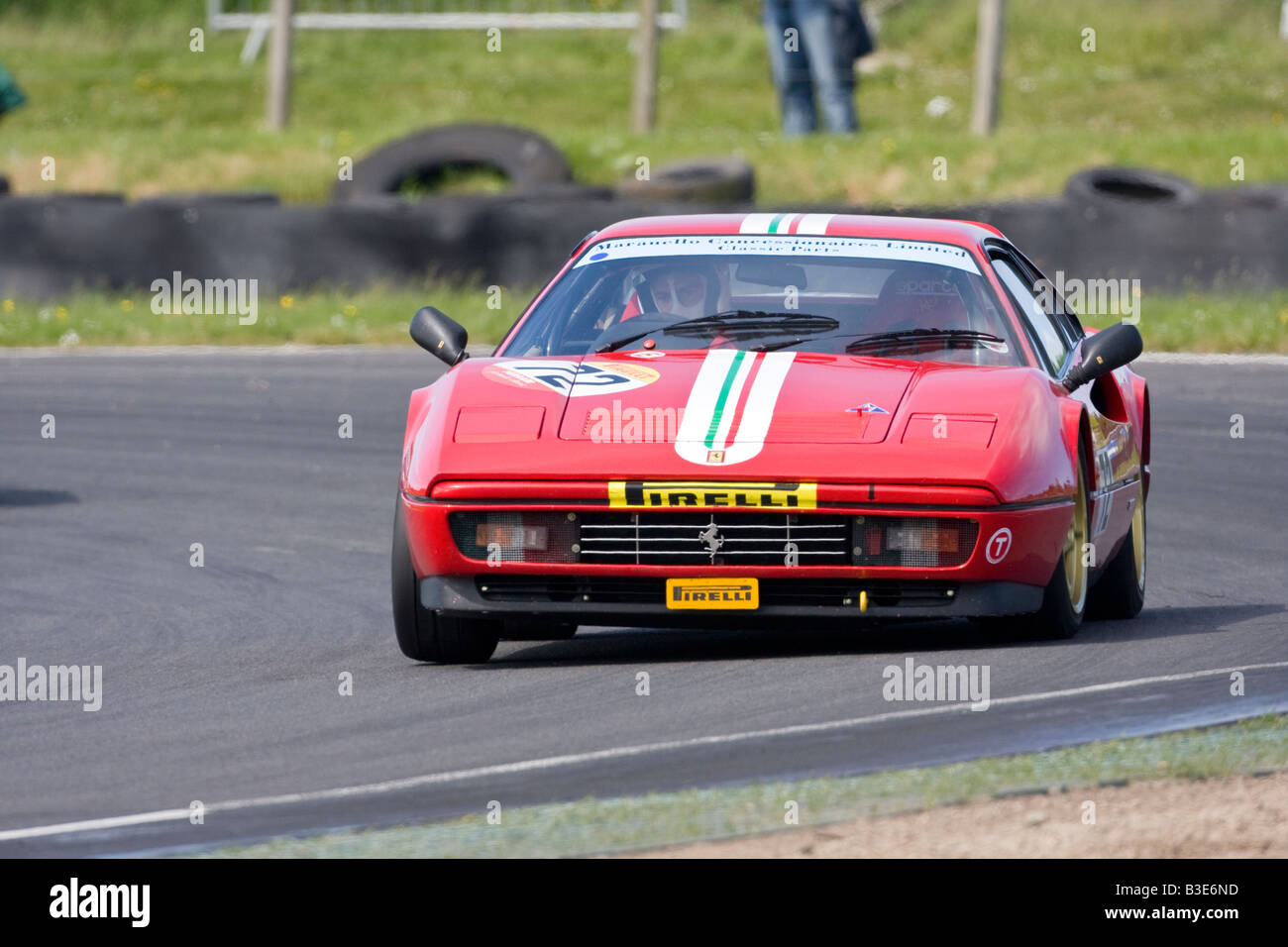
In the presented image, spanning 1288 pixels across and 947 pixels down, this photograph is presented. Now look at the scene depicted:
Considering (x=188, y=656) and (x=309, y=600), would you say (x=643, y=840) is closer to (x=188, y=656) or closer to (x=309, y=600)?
(x=188, y=656)

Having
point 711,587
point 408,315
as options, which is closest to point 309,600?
point 711,587

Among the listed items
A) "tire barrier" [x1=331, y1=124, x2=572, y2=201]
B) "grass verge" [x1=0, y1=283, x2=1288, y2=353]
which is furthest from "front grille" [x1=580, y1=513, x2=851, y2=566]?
"tire barrier" [x1=331, y1=124, x2=572, y2=201]

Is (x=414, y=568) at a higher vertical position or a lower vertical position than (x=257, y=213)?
lower

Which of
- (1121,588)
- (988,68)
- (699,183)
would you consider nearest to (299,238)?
(699,183)

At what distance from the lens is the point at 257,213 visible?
1794 cm

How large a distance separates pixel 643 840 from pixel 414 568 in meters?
2.19

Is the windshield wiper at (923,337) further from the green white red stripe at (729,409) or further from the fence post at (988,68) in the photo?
the fence post at (988,68)

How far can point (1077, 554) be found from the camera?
22.7ft

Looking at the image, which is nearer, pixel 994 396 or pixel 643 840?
pixel 643 840

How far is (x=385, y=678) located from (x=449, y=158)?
46.1 ft

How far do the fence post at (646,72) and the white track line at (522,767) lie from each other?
17.3 m

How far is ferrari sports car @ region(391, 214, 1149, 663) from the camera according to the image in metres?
6.34

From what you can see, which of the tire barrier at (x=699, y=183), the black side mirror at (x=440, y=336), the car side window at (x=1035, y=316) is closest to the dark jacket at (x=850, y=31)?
the tire barrier at (x=699, y=183)

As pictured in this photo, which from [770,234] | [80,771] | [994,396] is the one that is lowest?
[80,771]
